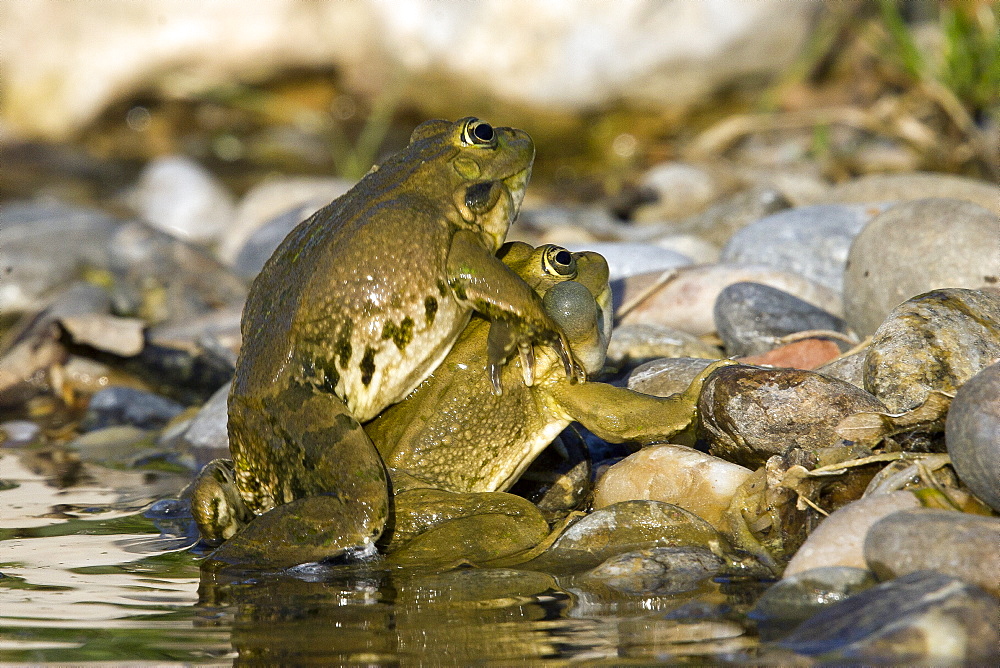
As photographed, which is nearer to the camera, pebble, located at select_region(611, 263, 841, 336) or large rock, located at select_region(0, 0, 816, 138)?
pebble, located at select_region(611, 263, 841, 336)

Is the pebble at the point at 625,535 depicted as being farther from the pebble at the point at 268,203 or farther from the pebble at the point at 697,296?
the pebble at the point at 268,203

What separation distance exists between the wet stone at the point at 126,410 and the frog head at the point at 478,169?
Result: 3553 millimetres

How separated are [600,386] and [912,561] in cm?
147

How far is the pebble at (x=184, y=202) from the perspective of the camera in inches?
488

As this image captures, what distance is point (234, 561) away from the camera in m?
3.73

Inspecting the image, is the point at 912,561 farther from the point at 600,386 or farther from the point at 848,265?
the point at 848,265

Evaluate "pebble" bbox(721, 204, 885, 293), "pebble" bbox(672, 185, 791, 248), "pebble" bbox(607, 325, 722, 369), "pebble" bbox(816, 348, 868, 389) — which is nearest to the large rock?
"pebble" bbox(672, 185, 791, 248)

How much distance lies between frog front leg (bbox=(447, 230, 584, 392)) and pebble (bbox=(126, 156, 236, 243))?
877 cm

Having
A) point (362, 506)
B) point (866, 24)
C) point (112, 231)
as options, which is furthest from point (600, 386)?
point (866, 24)

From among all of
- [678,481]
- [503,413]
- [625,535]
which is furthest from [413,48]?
[625,535]

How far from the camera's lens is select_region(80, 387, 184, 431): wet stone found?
6.89 meters

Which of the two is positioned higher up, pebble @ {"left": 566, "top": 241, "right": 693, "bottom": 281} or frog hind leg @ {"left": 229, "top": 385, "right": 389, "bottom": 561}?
pebble @ {"left": 566, "top": 241, "right": 693, "bottom": 281}

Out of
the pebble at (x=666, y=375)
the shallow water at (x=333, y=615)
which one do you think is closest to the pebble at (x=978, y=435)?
the shallow water at (x=333, y=615)

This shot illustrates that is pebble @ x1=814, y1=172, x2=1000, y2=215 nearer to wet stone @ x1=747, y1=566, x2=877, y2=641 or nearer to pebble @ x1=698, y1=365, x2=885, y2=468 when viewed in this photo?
pebble @ x1=698, y1=365, x2=885, y2=468
